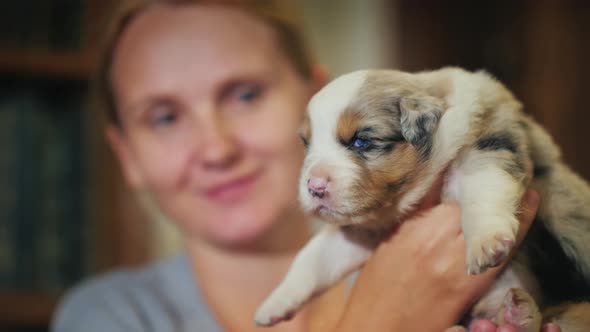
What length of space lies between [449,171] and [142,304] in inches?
45.3

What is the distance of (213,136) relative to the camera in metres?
1.40

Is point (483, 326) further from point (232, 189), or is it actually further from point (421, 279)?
point (232, 189)

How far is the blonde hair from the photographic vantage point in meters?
1.52

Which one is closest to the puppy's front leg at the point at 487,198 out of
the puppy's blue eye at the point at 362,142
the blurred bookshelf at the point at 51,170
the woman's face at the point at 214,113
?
the puppy's blue eye at the point at 362,142

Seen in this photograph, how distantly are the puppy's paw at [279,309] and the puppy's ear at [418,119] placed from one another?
32cm

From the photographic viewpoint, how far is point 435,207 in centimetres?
88

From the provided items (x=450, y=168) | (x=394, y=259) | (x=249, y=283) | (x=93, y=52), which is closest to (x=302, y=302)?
(x=394, y=259)

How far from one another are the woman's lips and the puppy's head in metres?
0.67

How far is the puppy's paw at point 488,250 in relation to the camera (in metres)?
0.70

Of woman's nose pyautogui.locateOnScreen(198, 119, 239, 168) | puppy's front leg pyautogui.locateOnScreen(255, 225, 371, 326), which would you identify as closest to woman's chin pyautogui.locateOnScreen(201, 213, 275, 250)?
woman's nose pyautogui.locateOnScreen(198, 119, 239, 168)

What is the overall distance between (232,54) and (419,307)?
800 mm

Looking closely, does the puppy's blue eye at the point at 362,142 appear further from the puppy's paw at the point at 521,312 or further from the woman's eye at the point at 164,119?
the woman's eye at the point at 164,119

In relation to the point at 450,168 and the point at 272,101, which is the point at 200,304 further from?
the point at 450,168

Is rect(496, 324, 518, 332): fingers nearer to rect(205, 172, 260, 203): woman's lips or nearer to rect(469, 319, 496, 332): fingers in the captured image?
rect(469, 319, 496, 332): fingers
